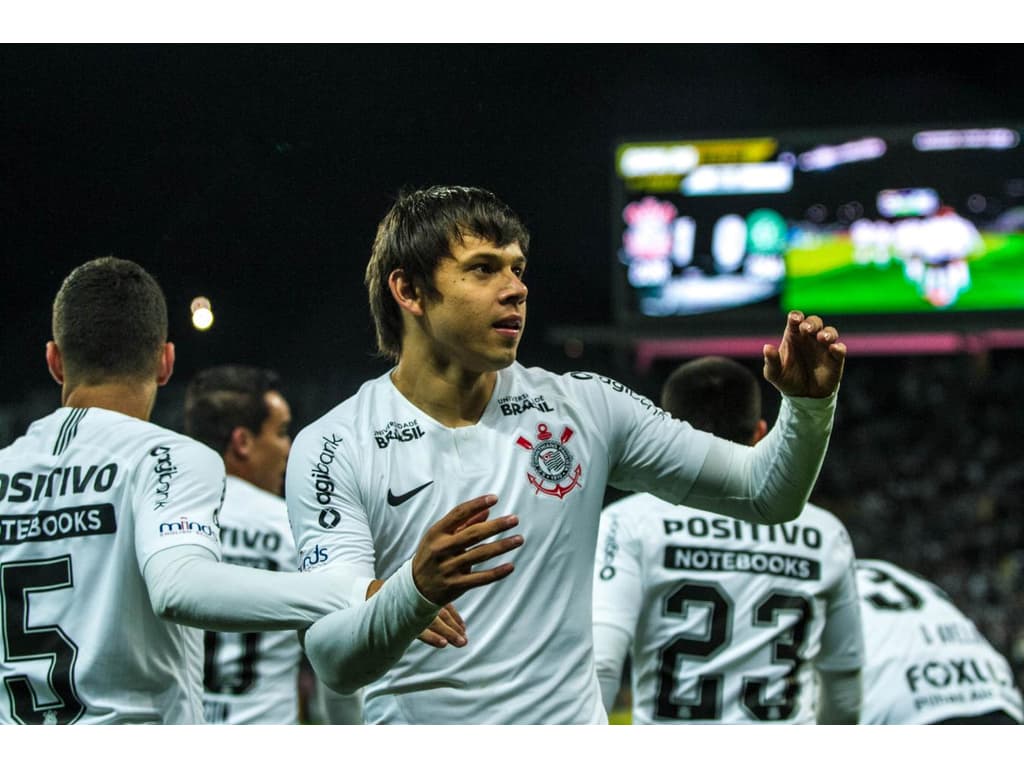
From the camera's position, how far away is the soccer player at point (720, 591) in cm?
305

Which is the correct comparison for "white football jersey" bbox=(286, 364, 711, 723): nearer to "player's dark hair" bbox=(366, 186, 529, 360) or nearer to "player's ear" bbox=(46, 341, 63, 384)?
"player's dark hair" bbox=(366, 186, 529, 360)

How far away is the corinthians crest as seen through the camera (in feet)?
8.17

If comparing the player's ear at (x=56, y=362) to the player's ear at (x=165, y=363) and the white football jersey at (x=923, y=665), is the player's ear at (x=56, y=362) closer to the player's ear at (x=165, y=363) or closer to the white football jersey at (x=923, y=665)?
the player's ear at (x=165, y=363)

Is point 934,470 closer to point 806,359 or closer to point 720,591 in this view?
point 720,591

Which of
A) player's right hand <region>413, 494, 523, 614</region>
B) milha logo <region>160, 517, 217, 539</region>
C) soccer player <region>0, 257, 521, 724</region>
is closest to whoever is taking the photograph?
player's right hand <region>413, 494, 523, 614</region>

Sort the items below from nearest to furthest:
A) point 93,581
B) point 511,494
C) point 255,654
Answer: point 93,581
point 511,494
point 255,654

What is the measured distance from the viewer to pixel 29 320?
320 centimetres

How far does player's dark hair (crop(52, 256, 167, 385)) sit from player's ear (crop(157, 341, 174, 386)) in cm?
2

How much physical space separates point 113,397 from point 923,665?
2.48 m

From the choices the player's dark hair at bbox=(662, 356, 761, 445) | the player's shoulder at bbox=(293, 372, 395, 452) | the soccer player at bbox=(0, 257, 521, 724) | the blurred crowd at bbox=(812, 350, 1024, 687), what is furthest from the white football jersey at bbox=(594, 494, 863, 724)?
the blurred crowd at bbox=(812, 350, 1024, 687)

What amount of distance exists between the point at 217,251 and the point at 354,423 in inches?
38.7

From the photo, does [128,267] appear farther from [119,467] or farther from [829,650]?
[829,650]

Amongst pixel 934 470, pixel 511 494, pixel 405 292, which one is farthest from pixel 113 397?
pixel 934 470

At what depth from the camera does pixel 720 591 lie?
10.0 ft
